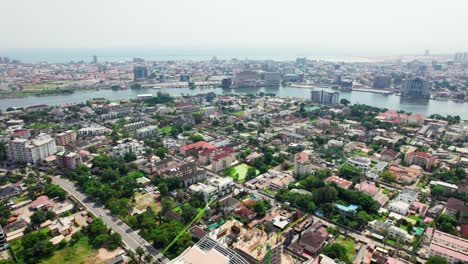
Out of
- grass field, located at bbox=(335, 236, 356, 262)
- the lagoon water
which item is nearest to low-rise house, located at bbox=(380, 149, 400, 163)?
grass field, located at bbox=(335, 236, 356, 262)

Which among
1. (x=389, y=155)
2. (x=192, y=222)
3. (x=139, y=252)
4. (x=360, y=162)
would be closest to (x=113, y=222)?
(x=139, y=252)

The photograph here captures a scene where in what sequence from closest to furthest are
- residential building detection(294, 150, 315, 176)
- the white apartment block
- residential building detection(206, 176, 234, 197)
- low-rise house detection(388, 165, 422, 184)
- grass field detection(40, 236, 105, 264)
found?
grass field detection(40, 236, 105, 264)
residential building detection(206, 176, 234, 197)
low-rise house detection(388, 165, 422, 184)
residential building detection(294, 150, 315, 176)
the white apartment block

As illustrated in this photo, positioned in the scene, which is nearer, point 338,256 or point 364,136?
point 338,256

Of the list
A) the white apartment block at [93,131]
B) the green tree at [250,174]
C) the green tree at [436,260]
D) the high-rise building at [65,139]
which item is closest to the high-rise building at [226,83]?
the white apartment block at [93,131]

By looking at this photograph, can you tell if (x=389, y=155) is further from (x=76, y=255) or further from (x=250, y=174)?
(x=76, y=255)

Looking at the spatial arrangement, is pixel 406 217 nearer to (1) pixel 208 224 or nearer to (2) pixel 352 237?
(2) pixel 352 237

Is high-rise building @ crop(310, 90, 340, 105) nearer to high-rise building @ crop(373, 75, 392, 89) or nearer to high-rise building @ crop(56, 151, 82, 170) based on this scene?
high-rise building @ crop(373, 75, 392, 89)

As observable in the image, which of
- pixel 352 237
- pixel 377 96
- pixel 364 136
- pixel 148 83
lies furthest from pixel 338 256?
pixel 148 83
